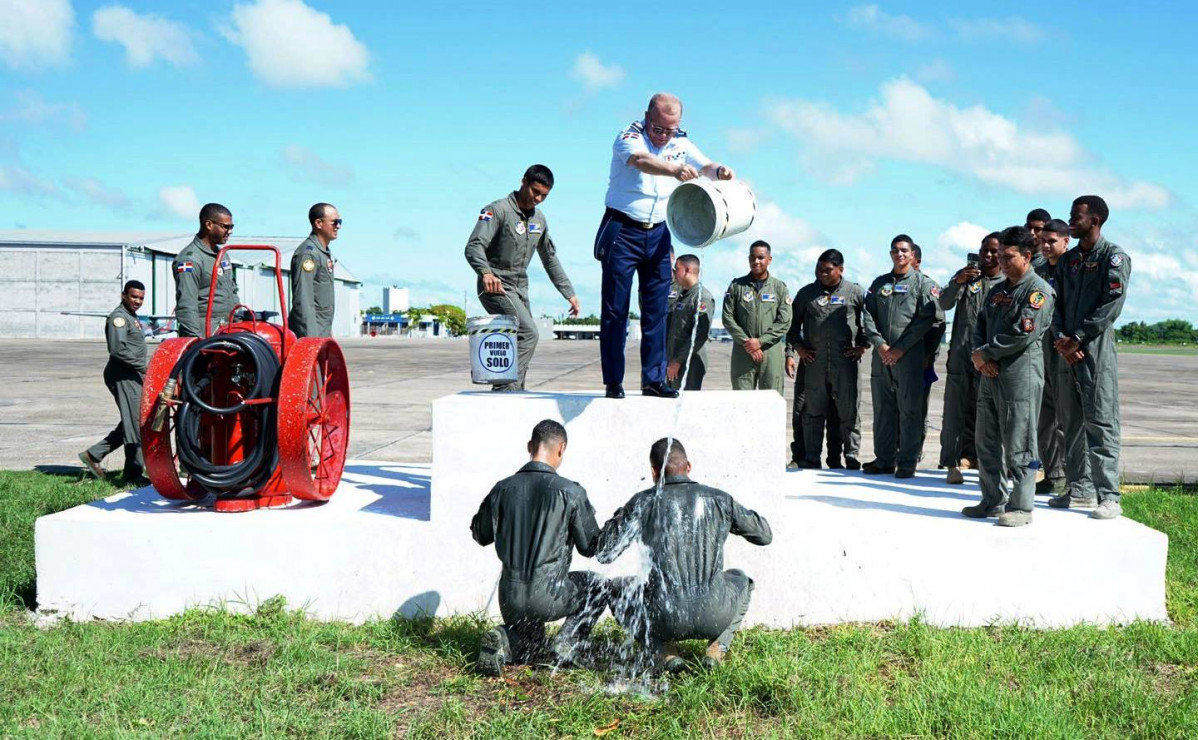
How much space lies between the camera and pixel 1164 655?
173 inches

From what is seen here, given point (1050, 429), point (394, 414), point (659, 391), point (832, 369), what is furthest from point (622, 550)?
point (394, 414)

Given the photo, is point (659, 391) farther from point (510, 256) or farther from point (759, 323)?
point (759, 323)

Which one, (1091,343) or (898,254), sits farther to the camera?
(898,254)

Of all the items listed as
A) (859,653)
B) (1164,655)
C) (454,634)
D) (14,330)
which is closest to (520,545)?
(454,634)

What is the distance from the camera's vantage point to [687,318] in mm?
8414

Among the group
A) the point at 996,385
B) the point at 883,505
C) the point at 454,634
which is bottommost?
the point at 454,634

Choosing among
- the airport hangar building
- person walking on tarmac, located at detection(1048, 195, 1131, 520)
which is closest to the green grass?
person walking on tarmac, located at detection(1048, 195, 1131, 520)

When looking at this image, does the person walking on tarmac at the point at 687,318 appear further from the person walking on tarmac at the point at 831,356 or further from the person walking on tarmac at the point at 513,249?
the person walking on tarmac at the point at 513,249

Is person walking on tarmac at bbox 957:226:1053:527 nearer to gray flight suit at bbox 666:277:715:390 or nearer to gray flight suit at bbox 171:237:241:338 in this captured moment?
gray flight suit at bbox 666:277:715:390

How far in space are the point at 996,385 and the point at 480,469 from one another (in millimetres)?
2912

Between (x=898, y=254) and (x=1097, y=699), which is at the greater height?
(x=898, y=254)

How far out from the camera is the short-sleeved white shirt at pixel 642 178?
16.7 ft

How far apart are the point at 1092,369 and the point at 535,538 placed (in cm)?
359

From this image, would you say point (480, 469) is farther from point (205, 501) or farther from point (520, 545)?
point (205, 501)
